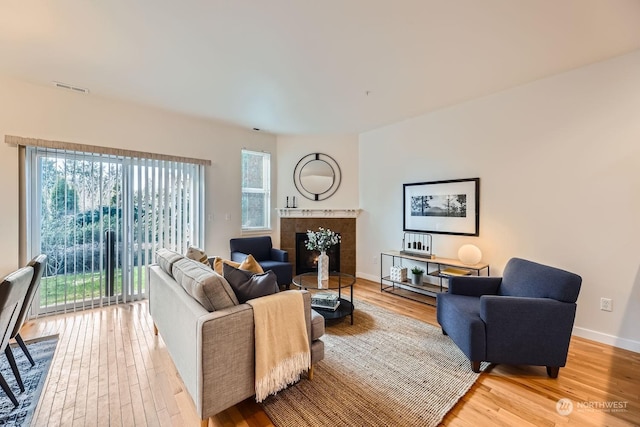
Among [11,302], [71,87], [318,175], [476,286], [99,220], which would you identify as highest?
[71,87]

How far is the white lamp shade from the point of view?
3287mm

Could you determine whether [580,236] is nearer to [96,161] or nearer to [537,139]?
[537,139]

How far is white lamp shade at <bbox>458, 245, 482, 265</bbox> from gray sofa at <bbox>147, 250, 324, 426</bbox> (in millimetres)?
2319

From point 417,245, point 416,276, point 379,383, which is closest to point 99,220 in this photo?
point 379,383

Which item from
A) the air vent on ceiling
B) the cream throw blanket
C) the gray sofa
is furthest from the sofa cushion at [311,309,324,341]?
the air vent on ceiling

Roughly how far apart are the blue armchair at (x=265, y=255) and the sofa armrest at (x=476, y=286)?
7.73 feet

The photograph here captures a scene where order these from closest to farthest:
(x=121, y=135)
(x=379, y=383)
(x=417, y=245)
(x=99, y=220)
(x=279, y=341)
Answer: (x=279, y=341) → (x=379, y=383) → (x=99, y=220) → (x=121, y=135) → (x=417, y=245)

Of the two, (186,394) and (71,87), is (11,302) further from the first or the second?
(71,87)

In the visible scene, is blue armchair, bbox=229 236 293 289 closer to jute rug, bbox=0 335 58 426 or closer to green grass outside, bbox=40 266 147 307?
green grass outside, bbox=40 266 147 307

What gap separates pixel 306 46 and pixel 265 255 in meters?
3.25

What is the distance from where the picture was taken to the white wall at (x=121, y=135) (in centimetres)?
294

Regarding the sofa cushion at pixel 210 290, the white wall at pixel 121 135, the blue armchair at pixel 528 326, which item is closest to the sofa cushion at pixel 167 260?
the sofa cushion at pixel 210 290

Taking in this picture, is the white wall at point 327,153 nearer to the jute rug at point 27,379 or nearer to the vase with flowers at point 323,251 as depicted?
the vase with flowers at point 323,251

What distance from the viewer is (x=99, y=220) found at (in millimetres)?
3406
